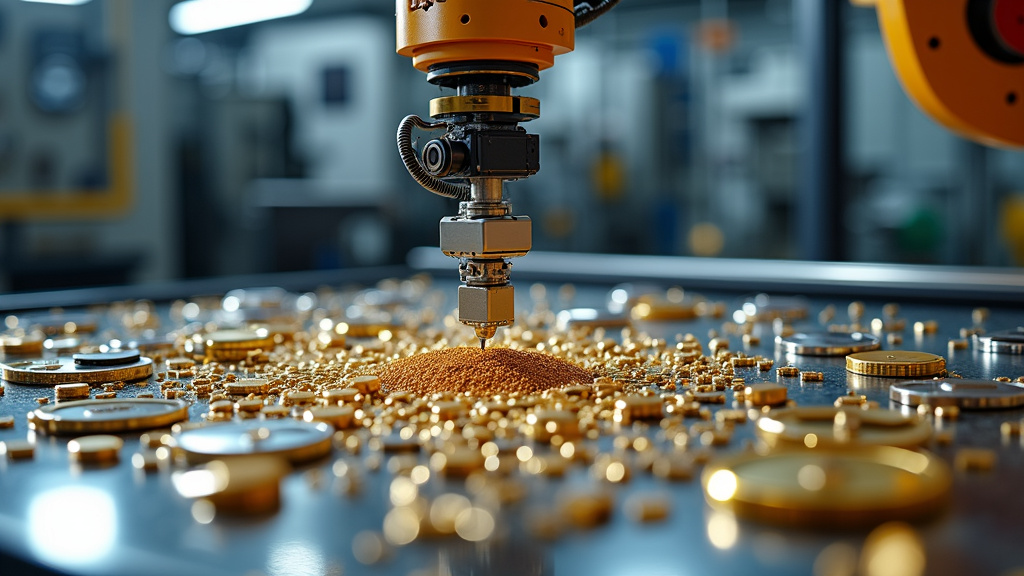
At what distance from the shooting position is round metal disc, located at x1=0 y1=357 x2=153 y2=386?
3.64ft

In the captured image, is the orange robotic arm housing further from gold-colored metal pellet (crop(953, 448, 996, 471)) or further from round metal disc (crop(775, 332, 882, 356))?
gold-colored metal pellet (crop(953, 448, 996, 471))

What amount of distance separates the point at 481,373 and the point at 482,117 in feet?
0.92

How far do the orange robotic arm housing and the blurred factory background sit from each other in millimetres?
3930

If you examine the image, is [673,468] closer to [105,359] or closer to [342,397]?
[342,397]

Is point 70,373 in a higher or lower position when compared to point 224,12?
lower

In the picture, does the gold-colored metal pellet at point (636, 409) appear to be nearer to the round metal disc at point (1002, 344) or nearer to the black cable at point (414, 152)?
the black cable at point (414, 152)

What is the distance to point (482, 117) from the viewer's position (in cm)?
106

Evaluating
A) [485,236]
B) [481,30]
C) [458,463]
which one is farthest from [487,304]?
[458,463]

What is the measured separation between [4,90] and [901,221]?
21.5 feet

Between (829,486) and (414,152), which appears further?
(414,152)

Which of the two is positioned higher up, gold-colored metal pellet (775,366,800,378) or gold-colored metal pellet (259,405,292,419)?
gold-colored metal pellet (259,405,292,419)

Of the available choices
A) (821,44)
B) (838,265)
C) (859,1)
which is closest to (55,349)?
(859,1)

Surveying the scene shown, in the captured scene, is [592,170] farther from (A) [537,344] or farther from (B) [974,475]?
(B) [974,475]

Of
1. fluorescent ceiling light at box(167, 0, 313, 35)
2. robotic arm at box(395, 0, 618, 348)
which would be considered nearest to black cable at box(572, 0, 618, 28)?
robotic arm at box(395, 0, 618, 348)
